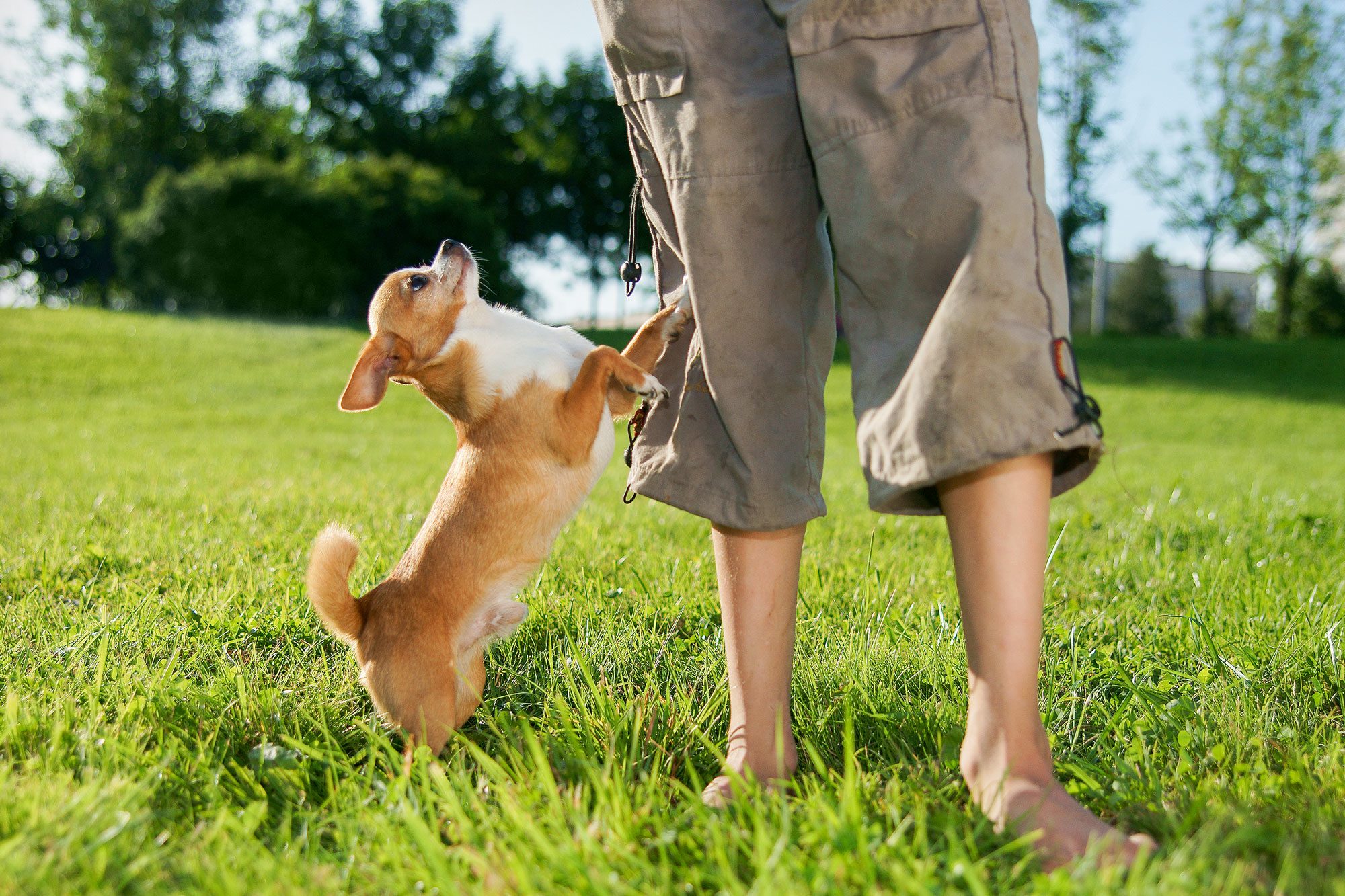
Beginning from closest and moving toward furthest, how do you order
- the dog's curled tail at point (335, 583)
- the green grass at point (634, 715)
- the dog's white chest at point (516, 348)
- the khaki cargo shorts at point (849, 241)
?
the green grass at point (634, 715) < the khaki cargo shorts at point (849, 241) < the dog's curled tail at point (335, 583) < the dog's white chest at point (516, 348)

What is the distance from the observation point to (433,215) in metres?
25.3

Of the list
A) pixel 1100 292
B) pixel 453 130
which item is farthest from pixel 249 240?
pixel 1100 292

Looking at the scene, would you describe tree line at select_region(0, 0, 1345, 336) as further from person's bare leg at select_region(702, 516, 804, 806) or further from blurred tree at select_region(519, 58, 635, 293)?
person's bare leg at select_region(702, 516, 804, 806)

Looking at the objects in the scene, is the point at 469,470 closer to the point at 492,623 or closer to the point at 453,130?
the point at 492,623

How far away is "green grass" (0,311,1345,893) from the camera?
1.38 meters

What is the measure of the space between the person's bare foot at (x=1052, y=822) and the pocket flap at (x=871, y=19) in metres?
1.23

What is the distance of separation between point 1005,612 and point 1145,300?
135ft

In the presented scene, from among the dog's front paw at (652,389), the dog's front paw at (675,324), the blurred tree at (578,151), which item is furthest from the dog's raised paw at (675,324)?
the blurred tree at (578,151)

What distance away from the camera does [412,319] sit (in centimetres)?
278

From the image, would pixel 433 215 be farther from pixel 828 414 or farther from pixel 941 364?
pixel 941 364

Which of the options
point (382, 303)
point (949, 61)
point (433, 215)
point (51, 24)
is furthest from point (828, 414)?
point (51, 24)

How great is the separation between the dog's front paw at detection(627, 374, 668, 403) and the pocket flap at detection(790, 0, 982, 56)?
805mm

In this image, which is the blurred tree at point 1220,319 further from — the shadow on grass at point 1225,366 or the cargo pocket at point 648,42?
the cargo pocket at point 648,42

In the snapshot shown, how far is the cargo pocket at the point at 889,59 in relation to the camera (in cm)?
155
